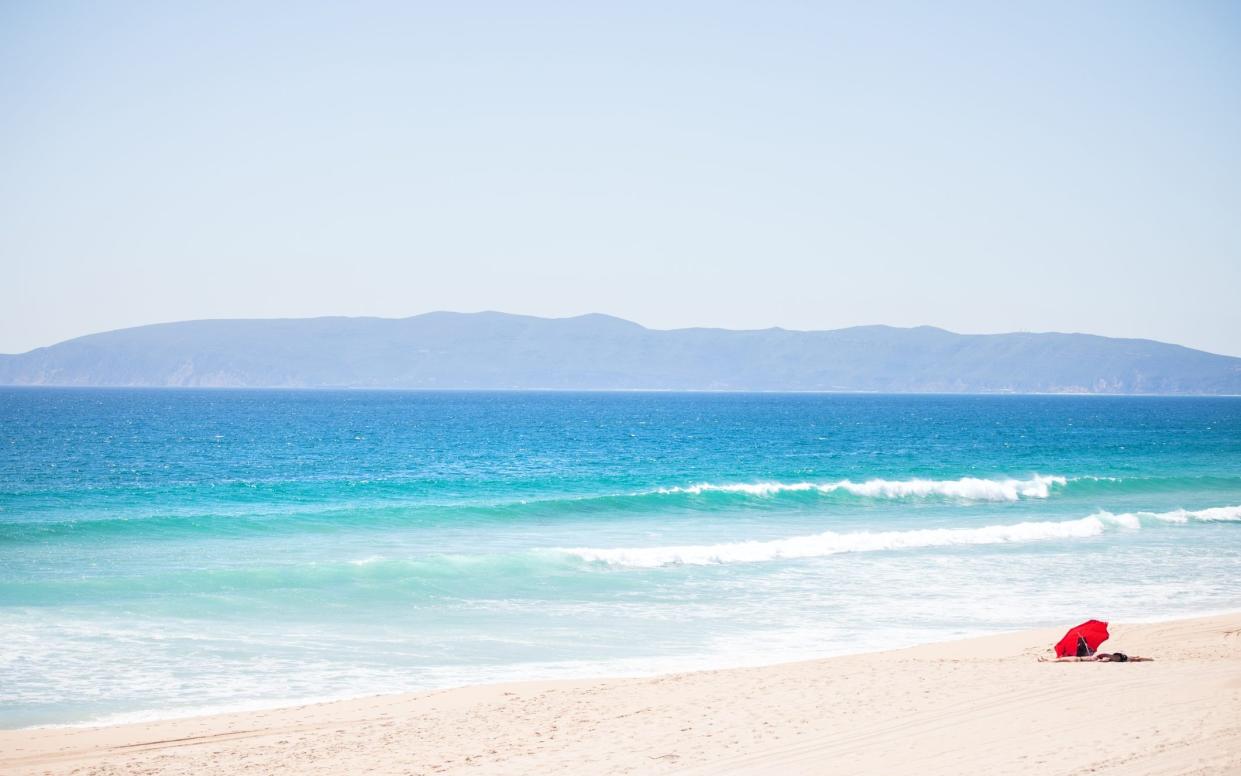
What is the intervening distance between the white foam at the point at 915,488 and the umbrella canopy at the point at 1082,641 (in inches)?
851

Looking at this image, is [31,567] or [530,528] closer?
[31,567]

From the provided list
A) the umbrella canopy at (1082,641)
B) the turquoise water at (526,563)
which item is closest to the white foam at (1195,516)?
the turquoise water at (526,563)

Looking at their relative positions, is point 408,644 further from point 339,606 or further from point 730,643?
point 730,643

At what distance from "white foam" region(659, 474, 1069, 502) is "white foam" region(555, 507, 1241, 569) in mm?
6023

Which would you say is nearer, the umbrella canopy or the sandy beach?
the sandy beach

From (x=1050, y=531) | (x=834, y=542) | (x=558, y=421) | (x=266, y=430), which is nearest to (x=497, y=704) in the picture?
(x=834, y=542)

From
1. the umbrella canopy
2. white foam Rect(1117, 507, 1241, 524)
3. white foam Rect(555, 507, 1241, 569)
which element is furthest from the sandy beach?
white foam Rect(1117, 507, 1241, 524)

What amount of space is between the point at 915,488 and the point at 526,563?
1994cm

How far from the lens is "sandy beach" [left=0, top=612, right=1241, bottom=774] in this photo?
8422 mm

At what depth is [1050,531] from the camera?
27.4 m

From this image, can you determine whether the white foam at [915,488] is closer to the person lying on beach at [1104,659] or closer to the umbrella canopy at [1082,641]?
the umbrella canopy at [1082,641]

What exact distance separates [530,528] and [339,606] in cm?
1012

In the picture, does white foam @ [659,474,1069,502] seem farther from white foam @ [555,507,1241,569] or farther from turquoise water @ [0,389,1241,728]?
white foam @ [555,507,1241,569]

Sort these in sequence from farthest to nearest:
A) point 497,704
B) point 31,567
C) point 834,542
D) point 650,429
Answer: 1. point 650,429
2. point 834,542
3. point 31,567
4. point 497,704
